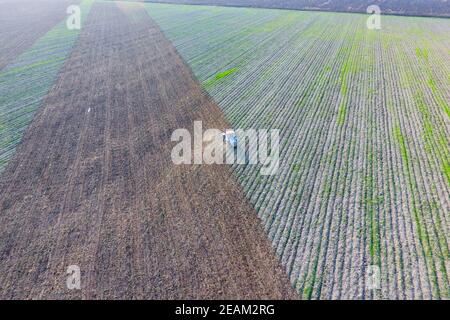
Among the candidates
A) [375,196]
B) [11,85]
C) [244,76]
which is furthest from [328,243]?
[11,85]

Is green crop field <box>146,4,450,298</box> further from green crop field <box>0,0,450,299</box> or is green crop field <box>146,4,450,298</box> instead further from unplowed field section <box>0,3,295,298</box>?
unplowed field section <box>0,3,295,298</box>

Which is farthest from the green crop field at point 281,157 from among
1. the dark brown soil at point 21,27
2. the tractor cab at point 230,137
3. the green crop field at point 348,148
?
the dark brown soil at point 21,27

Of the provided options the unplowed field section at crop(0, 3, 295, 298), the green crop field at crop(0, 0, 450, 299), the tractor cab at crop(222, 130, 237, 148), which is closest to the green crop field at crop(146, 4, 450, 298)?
the green crop field at crop(0, 0, 450, 299)

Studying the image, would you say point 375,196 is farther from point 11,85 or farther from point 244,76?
point 11,85

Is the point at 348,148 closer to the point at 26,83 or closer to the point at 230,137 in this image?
the point at 230,137

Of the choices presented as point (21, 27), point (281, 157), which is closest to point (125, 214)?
point (281, 157)
